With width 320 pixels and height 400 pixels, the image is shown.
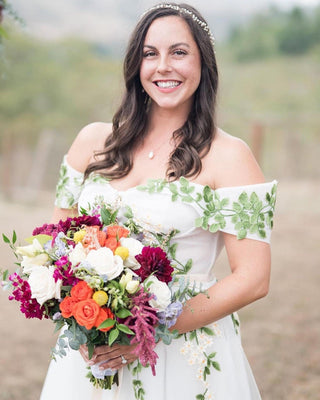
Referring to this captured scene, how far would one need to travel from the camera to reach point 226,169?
238 cm

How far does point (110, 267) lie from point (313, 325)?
202 inches

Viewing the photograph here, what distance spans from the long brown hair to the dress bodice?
0.31ft

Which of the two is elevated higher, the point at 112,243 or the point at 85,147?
the point at 85,147

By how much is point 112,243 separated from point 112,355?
42cm

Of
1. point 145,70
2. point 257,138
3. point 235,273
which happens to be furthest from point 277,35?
point 235,273

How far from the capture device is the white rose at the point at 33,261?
2.01 m

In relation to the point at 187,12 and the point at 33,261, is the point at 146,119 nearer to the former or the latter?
the point at 187,12

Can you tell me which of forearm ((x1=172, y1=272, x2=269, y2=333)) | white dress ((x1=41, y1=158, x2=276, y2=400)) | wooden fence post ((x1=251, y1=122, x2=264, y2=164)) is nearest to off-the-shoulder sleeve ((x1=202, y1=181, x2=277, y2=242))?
white dress ((x1=41, y1=158, x2=276, y2=400))

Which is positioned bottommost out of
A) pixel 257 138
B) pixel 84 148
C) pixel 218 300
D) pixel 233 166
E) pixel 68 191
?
pixel 218 300

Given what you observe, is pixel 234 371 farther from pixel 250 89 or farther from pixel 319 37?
pixel 319 37

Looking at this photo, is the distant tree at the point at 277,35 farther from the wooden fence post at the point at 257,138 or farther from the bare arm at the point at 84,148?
the bare arm at the point at 84,148

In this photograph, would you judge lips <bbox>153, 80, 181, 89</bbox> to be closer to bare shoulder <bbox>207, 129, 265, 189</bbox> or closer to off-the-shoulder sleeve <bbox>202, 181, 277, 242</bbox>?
bare shoulder <bbox>207, 129, 265, 189</bbox>

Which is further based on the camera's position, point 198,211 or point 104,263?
point 198,211

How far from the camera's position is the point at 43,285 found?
193cm
